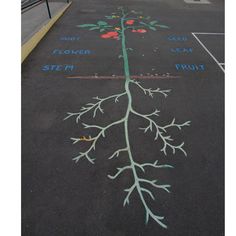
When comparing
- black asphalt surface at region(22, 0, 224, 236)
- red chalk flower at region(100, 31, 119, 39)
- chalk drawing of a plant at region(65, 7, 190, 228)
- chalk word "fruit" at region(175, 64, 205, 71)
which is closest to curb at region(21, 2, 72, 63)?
black asphalt surface at region(22, 0, 224, 236)

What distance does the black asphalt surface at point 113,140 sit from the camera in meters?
2.57

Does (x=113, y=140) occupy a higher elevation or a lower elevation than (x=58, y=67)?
lower

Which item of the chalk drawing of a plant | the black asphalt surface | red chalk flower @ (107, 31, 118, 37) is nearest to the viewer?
the black asphalt surface

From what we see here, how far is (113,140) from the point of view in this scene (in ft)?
11.3

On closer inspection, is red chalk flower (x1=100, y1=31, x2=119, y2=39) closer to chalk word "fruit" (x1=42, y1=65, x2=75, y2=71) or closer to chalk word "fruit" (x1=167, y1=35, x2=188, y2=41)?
chalk word "fruit" (x1=167, y1=35, x2=188, y2=41)

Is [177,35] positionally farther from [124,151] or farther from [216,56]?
[124,151]

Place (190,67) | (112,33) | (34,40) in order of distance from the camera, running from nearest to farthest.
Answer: (190,67) → (34,40) → (112,33)

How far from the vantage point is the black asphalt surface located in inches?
101

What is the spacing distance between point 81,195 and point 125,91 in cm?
237

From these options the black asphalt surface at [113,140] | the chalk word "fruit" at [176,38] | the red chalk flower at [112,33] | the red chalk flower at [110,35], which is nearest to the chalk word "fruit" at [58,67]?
the black asphalt surface at [113,140]

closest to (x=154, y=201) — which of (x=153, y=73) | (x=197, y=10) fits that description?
(x=153, y=73)

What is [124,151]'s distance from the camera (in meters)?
3.29

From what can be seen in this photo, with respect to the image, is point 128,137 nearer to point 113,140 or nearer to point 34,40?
point 113,140

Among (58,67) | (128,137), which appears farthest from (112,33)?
(128,137)
